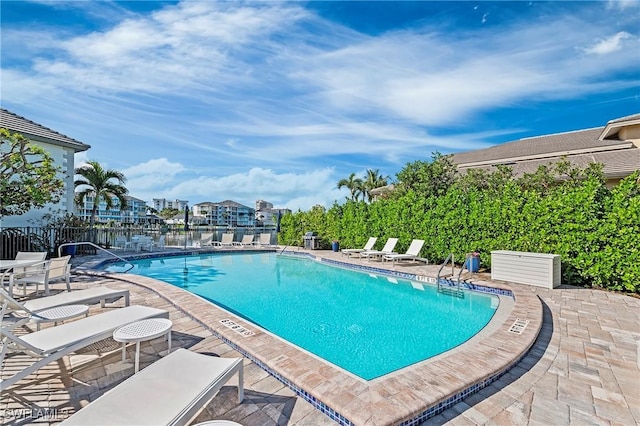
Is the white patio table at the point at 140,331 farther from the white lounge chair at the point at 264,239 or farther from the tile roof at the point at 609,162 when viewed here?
the white lounge chair at the point at 264,239

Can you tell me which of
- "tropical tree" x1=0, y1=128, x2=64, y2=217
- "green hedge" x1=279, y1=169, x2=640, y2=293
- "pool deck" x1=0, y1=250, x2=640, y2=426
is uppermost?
"tropical tree" x1=0, y1=128, x2=64, y2=217

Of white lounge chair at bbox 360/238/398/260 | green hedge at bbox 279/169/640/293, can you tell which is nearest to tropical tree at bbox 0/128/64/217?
white lounge chair at bbox 360/238/398/260

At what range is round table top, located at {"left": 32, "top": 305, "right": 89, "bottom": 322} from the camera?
13.4ft

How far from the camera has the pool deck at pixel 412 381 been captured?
2887 millimetres

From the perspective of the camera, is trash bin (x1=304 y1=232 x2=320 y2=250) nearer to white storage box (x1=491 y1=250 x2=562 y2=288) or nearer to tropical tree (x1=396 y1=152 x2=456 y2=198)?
tropical tree (x1=396 y1=152 x2=456 y2=198)

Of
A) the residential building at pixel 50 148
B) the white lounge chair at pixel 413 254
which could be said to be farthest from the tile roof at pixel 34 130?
the white lounge chair at pixel 413 254

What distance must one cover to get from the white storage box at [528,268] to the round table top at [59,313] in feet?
31.7

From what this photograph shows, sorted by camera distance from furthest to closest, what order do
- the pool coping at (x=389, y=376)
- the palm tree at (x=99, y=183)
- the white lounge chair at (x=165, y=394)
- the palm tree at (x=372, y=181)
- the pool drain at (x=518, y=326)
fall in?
the palm tree at (x=372, y=181), the palm tree at (x=99, y=183), the pool drain at (x=518, y=326), the pool coping at (x=389, y=376), the white lounge chair at (x=165, y=394)

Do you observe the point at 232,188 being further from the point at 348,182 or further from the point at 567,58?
the point at 567,58

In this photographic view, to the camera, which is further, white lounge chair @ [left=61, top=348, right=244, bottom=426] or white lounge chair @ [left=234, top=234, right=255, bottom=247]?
white lounge chair @ [left=234, top=234, right=255, bottom=247]

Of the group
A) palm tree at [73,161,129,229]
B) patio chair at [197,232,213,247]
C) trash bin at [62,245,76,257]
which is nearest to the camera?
trash bin at [62,245,76,257]

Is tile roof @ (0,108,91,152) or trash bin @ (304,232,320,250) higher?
tile roof @ (0,108,91,152)

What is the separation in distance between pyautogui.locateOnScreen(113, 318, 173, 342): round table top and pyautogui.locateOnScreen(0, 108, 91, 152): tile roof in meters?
14.0

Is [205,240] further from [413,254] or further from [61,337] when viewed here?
[61,337]
